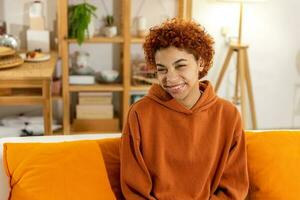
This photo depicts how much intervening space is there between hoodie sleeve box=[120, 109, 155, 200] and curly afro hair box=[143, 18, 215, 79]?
25cm

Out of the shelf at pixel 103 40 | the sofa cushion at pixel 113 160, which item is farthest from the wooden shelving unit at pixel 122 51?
the sofa cushion at pixel 113 160

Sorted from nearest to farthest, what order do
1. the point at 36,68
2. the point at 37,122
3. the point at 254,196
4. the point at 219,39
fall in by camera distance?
the point at 254,196
the point at 36,68
the point at 37,122
the point at 219,39

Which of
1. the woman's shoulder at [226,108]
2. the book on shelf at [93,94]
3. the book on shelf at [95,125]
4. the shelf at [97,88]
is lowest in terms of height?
the book on shelf at [95,125]

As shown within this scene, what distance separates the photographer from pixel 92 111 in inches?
147

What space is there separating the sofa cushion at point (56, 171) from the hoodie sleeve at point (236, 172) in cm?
41

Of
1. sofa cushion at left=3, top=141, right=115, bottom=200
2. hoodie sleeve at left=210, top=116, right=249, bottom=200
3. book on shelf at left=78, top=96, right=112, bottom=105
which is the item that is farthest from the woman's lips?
book on shelf at left=78, top=96, right=112, bottom=105

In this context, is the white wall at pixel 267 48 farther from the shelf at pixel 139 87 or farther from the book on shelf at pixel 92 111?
the book on shelf at pixel 92 111

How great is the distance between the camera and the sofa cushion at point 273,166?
1790mm

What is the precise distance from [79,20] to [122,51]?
434mm

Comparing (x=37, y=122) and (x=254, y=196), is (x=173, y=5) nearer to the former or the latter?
(x=37, y=122)

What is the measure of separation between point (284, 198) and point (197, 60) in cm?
59

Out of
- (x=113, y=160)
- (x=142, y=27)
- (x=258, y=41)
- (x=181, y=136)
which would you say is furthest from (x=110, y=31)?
(x=181, y=136)

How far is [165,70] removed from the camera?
5.58 ft

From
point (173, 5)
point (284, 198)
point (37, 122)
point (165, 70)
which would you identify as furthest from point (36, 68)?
point (284, 198)
